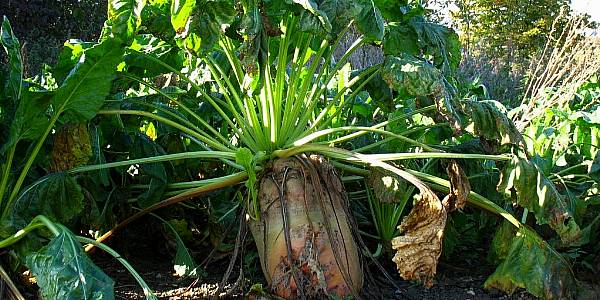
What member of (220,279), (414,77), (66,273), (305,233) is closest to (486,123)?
(414,77)

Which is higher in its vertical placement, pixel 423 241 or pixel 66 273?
pixel 66 273

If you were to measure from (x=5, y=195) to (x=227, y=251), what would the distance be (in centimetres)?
118

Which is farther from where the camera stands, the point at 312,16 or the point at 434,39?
the point at 434,39

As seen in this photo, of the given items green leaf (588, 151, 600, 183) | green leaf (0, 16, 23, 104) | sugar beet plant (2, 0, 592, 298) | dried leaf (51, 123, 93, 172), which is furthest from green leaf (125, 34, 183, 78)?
green leaf (588, 151, 600, 183)

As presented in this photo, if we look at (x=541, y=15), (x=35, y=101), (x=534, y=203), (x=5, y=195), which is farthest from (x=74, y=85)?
(x=541, y=15)

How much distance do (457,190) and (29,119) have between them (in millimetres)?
1817

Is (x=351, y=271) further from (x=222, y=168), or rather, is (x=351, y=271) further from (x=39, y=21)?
(x=39, y=21)

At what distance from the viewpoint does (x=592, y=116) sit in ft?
13.5

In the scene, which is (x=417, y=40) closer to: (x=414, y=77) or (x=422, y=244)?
(x=414, y=77)

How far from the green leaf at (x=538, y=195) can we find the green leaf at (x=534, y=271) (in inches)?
4.7

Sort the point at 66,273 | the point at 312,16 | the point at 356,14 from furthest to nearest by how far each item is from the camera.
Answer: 1. the point at 356,14
2. the point at 312,16
3. the point at 66,273

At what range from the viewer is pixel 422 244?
9.20 feet

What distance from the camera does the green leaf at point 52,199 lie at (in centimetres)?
284

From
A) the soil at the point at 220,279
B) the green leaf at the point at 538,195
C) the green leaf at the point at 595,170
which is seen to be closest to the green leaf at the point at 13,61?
the soil at the point at 220,279
